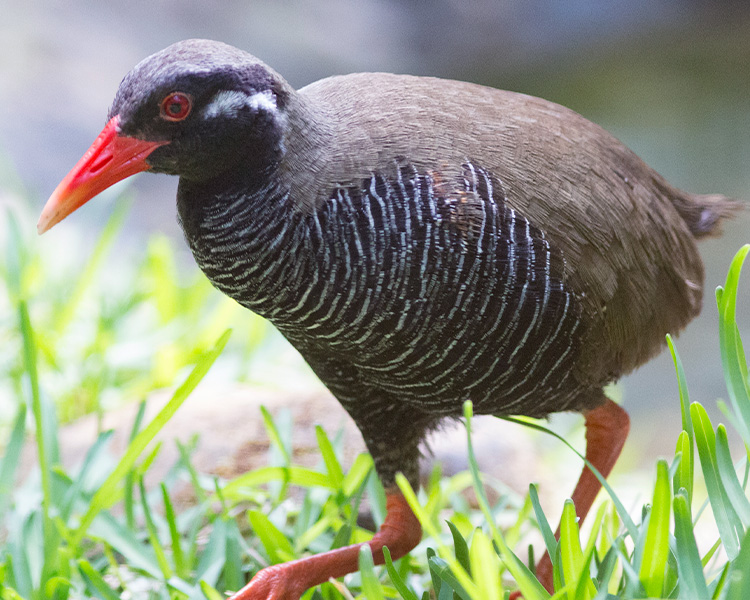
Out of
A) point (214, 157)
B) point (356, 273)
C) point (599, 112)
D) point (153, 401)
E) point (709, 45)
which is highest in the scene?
point (709, 45)

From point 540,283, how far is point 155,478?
1.70 metres

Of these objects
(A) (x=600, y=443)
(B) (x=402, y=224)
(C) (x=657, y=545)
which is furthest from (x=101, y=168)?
(A) (x=600, y=443)

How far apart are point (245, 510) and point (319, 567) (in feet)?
2.29

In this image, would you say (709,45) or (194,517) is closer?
(194,517)

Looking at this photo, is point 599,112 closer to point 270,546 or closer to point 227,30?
point 227,30

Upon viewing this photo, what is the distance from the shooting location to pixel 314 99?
76.5 inches

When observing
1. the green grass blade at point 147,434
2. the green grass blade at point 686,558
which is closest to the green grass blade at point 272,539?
the green grass blade at point 147,434

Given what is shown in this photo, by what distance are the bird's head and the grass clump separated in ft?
1.44

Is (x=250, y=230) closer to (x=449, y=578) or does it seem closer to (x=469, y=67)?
(x=449, y=578)

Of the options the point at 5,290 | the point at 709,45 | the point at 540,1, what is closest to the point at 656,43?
the point at 709,45

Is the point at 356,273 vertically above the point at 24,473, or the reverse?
the point at 356,273

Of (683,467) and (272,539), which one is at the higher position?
(683,467)

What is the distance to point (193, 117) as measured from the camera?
1.67 m

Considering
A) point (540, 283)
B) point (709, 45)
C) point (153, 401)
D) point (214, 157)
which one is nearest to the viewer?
point (214, 157)
